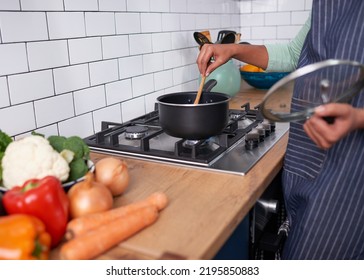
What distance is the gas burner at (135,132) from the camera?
4.03 ft

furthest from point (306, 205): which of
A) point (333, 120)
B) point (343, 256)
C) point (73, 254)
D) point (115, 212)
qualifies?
point (73, 254)

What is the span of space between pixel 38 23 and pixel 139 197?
56 centimetres

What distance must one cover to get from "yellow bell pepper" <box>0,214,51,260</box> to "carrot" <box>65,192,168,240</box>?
6 centimetres

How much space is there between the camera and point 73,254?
629 mm

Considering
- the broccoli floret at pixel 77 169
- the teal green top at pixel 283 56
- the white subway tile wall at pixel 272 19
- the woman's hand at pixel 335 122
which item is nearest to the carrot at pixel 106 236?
the broccoli floret at pixel 77 169

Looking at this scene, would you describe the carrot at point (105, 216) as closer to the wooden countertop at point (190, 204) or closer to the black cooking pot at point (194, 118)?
the wooden countertop at point (190, 204)

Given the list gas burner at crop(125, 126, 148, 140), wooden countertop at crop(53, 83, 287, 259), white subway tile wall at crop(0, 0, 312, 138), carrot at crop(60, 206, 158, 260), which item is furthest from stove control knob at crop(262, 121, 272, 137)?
carrot at crop(60, 206, 158, 260)

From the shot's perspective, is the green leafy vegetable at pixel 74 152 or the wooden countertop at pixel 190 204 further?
the green leafy vegetable at pixel 74 152

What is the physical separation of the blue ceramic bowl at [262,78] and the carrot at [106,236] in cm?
137

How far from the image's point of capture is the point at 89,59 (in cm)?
124

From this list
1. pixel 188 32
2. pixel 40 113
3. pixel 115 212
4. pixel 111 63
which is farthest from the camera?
pixel 188 32

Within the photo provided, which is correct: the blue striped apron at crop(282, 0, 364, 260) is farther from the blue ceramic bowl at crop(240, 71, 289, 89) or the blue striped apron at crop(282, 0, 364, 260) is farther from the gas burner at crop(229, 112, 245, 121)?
the blue ceramic bowl at crop(240, 71, 289, 89)


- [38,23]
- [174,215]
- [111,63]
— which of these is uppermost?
[38,23]

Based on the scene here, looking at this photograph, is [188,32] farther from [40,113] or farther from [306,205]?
[306,205]
